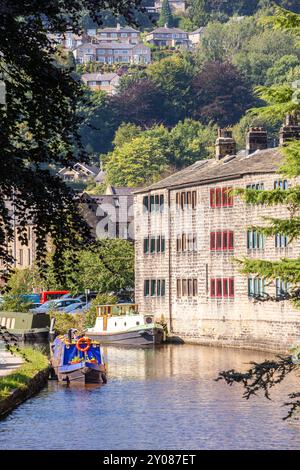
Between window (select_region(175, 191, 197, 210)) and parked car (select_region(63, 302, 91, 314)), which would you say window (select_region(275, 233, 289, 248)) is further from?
parked car (select_region(63, 302, 91, 314))

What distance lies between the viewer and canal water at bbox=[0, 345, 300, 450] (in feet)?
146

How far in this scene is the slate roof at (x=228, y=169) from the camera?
84.2 m

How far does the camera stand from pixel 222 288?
88500 mm

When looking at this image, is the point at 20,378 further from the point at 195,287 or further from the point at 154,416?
the point at 195,287

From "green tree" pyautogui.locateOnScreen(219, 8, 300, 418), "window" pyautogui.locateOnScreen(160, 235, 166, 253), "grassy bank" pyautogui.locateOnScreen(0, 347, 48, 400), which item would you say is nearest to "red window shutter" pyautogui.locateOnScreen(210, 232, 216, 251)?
"window" pyautogui.locateOnScreen(160, 235, 166, 253)

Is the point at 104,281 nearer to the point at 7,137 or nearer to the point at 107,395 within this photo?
the point at 107,395

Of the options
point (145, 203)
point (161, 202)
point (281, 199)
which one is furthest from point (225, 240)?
point (281, 199)

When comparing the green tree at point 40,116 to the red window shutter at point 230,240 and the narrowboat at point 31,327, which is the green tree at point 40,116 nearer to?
the red window shutter at point 230,240

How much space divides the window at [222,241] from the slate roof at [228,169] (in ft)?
10.7

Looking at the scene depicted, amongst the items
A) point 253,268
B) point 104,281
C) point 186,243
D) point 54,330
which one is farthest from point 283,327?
point 253,268

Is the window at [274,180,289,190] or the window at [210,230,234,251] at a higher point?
the window at [274,180,289,190]

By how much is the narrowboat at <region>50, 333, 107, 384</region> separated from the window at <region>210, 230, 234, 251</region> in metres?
24.3

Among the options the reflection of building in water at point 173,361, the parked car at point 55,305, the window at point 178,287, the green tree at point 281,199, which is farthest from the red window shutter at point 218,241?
the green tree at point 281,199

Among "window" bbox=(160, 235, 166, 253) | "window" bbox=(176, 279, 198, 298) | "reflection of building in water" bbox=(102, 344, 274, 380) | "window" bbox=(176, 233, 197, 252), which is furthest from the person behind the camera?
"window" bbox=(160, 235, 166, 253)
